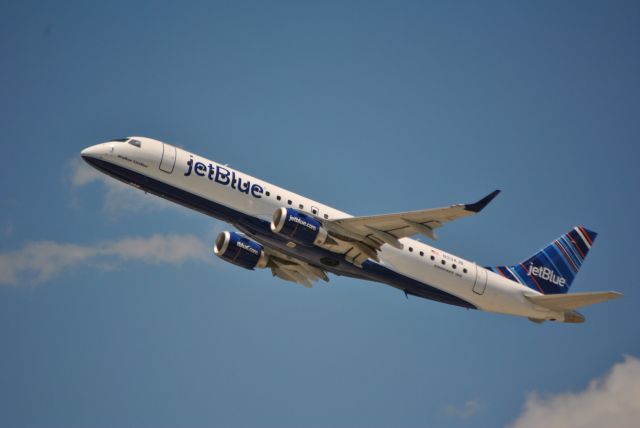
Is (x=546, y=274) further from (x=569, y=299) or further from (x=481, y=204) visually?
(x=481, y=204)

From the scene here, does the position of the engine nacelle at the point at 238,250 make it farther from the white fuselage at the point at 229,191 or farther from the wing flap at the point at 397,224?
the wing flap at the point at 397,224

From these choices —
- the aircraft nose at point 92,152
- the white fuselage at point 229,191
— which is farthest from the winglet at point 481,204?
the aircraft nose at point 92,152

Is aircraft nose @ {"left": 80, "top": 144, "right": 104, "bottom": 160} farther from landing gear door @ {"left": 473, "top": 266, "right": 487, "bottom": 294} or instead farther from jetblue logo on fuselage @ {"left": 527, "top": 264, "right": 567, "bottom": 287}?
jetblue logo on fuselage @ {"left": 527, "top": 264, "right": 567, "bottom": 287}

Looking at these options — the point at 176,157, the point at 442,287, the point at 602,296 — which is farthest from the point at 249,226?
the point at 602,296

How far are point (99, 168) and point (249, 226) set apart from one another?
8143 millimetres

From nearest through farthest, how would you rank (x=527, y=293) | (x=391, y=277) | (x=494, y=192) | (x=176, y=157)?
(x=494, y=192) → (x=176, y=157) → (x=391, y=277) → (x=527, y=293)

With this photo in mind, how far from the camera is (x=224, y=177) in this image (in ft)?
137

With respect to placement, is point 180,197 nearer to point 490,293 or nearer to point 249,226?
point 249,226

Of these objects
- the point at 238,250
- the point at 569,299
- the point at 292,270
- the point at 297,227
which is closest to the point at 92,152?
the point at 238,250

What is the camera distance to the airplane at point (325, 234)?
41375mm

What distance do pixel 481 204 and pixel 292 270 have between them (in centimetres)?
1647

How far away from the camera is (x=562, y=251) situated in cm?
5188

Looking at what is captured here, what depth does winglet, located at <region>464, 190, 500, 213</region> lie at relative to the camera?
36.2 metres

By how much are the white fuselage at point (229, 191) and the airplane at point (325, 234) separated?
50mm
